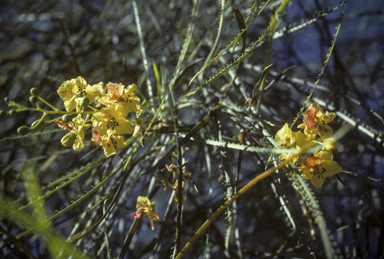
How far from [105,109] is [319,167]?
350 millimetres

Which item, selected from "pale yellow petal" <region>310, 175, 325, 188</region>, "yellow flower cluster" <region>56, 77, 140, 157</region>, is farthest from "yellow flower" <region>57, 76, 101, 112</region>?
"pale yellow petal" <region>310, 175, 325, 188</region>

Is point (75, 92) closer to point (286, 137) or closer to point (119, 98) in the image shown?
point (119, 98)

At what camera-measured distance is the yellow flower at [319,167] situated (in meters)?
0.39

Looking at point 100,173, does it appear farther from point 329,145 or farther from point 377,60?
point 377,60

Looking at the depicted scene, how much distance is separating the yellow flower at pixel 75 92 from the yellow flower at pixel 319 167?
0.36 meters

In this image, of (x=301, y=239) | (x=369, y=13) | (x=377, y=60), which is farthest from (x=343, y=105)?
(x=301, y=239)

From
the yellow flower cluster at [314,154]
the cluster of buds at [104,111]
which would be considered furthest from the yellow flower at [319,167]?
the cluster of buds at [104,111]

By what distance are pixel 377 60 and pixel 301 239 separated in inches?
31.0

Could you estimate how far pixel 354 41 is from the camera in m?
0.93

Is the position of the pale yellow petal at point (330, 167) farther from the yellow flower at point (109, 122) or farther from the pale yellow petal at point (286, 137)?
the yellow flower at point (109, 122)

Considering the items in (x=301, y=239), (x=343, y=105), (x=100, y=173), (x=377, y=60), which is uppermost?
(x=377, y=60)

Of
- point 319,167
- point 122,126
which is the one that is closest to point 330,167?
point 319,167

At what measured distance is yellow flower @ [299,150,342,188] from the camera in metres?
0.39

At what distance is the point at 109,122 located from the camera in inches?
16.7
